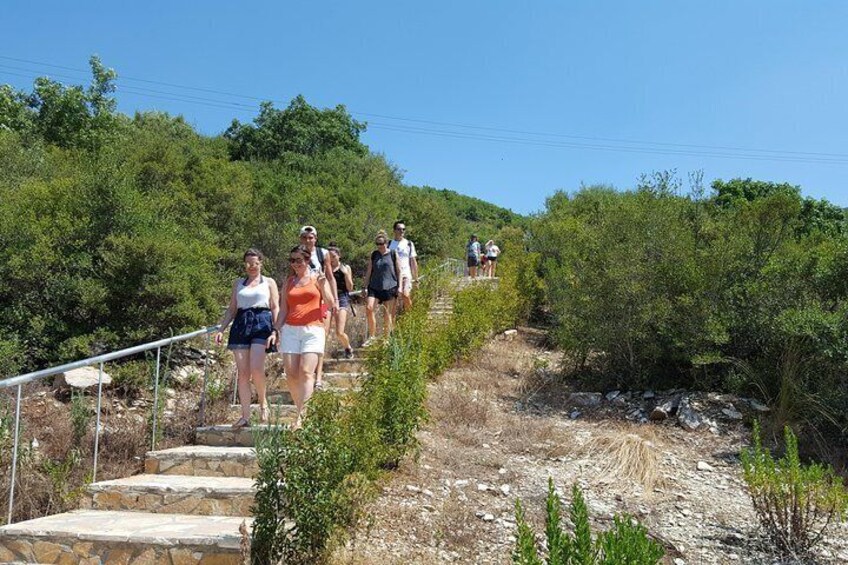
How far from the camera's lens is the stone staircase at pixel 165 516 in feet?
12.3

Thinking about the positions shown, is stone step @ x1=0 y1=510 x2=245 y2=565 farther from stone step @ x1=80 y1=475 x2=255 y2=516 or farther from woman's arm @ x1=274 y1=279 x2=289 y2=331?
woman's arm @ x1=274 y1=279 x2=289 y2=331

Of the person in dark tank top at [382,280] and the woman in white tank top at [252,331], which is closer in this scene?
the woman in white tank top at [252,331]

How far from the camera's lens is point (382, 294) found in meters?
8.60

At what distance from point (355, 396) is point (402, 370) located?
28.8 inches

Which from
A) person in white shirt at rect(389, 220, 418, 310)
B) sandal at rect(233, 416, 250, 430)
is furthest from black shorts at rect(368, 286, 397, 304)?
sandal at rect(233, 416, 250, 430)

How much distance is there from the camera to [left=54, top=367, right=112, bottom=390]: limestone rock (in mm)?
8617

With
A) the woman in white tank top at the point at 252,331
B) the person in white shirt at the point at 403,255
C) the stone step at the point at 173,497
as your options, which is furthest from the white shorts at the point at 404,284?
the stone step at the point at 173,497

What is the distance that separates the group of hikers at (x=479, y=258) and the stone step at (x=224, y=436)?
47.3 ft

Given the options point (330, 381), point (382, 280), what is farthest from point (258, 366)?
point (382, 280)

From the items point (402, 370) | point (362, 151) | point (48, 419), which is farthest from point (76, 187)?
point (362, 151)

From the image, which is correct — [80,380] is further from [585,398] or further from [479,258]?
[479,258]

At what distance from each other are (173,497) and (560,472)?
11.5 feet

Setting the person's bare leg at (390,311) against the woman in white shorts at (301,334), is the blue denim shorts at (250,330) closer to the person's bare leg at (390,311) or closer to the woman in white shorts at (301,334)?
the woman in white shorts at (301,334)

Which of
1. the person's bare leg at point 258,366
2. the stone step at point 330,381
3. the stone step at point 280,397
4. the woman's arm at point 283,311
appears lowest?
the stone step at point 280,397
